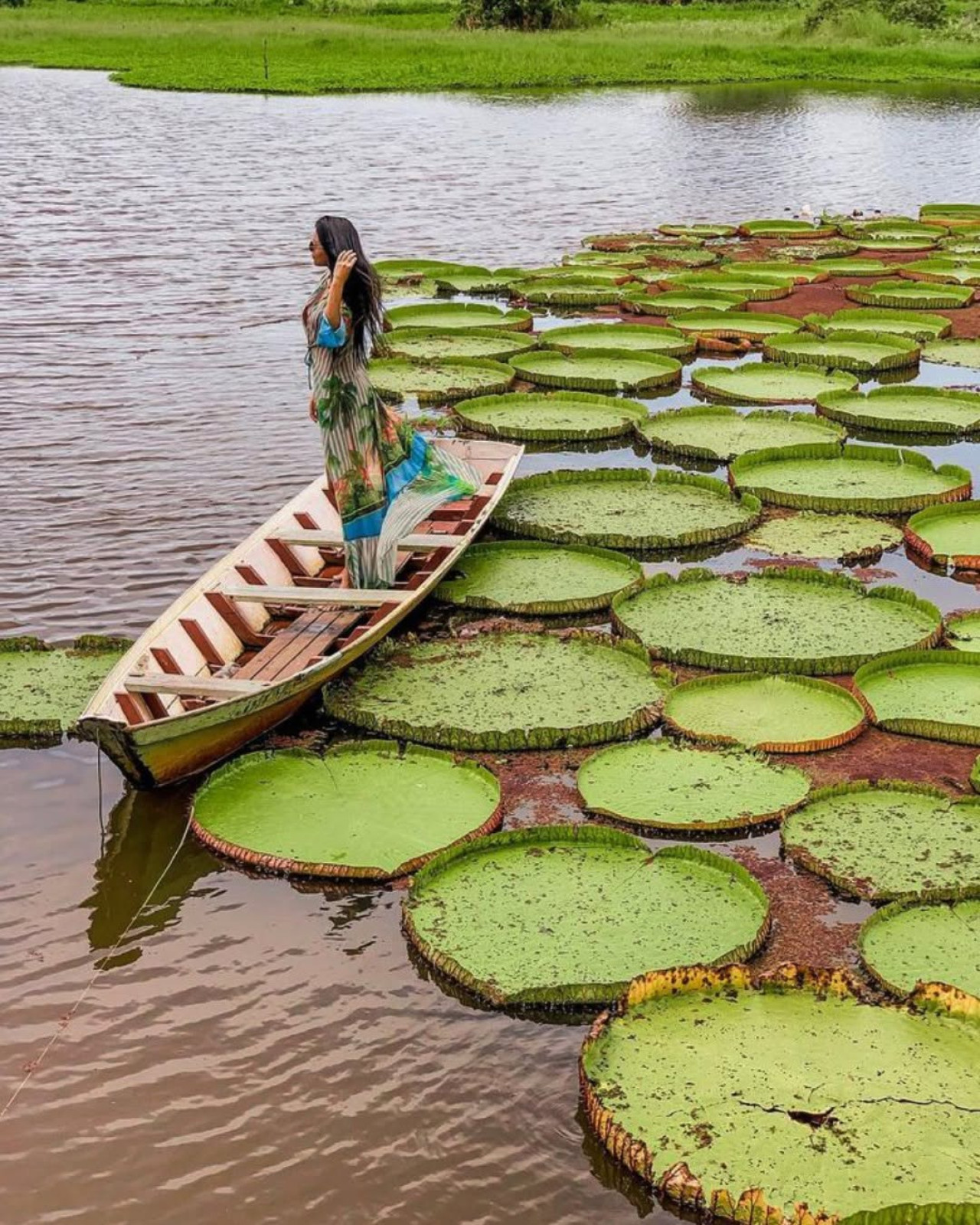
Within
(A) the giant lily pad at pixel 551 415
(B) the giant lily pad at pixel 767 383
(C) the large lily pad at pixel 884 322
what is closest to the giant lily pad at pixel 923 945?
(A) the giant lily pad at pixel 551 415

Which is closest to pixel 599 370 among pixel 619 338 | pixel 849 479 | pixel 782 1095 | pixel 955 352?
pixel 619 338

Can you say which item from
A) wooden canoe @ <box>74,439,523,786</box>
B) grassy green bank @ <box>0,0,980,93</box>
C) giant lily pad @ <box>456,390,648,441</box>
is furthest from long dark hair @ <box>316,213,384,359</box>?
grassy green bank @ <box>0,0,980,93</box>

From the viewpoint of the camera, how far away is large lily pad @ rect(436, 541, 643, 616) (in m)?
6.09

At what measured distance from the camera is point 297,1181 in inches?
131

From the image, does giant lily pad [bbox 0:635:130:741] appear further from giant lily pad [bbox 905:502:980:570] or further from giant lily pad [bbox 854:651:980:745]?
giant lily pad [bbox 905:502:980:570]

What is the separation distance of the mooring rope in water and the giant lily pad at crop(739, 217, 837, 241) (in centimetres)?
1094

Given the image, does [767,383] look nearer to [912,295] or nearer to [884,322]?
[884,322]

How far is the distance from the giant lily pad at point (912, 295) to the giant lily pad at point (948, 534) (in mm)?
4362

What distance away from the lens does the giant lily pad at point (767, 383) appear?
894 centimetres

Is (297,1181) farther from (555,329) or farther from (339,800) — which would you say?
(555,329)

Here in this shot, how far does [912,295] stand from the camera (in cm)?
1108

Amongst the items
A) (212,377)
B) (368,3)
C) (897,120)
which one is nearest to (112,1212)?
(212,377)

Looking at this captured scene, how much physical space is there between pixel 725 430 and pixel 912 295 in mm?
3467

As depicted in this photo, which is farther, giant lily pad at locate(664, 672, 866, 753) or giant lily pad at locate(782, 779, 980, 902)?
giant lily pad at locate(664, 672, 866, 753)
